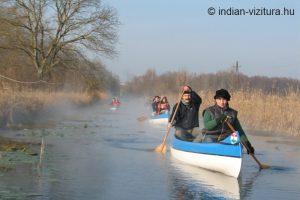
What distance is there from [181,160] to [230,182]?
3.25 meters

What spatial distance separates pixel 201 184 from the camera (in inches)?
450

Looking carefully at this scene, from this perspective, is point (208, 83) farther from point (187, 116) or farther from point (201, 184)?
point (201, 184)

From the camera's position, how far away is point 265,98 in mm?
28406

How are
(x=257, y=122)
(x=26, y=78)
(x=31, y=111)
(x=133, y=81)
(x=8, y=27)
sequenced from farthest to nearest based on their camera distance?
(x=133, y=81) < (x=26, y=78) < (x=8, y=27) < (x=31, y=111) < (x=257, y=122)

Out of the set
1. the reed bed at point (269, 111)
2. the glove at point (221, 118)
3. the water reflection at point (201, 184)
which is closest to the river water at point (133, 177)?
the water reflection at point (201, 184)

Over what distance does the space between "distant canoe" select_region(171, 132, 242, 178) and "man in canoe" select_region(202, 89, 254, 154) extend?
365 millimetres

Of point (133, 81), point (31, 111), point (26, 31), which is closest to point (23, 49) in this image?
point (26, 31)

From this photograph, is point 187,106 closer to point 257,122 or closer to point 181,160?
point 181,160

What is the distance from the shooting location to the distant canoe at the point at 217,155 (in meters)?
12.0

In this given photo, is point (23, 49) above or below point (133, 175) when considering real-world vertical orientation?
above

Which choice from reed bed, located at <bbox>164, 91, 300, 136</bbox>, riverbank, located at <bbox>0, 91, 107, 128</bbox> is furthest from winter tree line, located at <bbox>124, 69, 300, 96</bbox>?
riverbank, located at <bbox>0, 91, 107, 128</bbox>

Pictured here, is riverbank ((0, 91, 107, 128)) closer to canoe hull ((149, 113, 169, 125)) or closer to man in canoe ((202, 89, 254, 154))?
Answer: canoe hull ((149, 113, 169, 125))

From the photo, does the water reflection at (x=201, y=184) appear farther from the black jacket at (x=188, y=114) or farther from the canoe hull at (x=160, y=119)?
the canoe hull at (x=160, y=119)

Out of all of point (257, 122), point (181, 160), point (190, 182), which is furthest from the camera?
point (257, 122)
